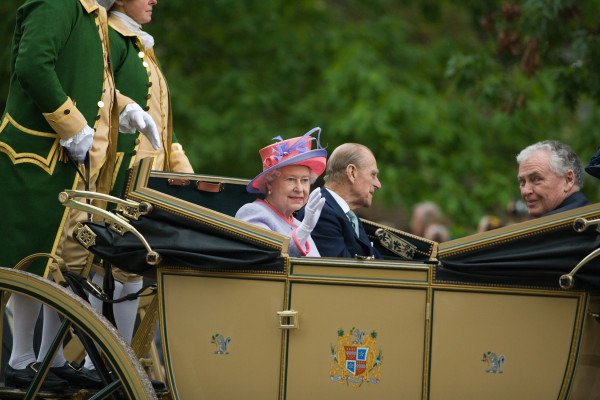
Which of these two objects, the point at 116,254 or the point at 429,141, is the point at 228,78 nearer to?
the point at 429,141

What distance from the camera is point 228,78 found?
10234 millimetres

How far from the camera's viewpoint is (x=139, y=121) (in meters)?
4.05

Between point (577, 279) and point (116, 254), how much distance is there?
5.57 ft

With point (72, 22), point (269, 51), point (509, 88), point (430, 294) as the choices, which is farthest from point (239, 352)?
point (269, 51)

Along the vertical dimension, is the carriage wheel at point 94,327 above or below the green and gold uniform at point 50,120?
below

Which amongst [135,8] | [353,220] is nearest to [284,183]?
[353,220]

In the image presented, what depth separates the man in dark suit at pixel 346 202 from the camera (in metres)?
4.25

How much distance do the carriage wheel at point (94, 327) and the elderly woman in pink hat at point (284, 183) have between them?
0.81 m

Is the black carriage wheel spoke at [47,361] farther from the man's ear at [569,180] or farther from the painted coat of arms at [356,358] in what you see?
the man's ear at [569,180]

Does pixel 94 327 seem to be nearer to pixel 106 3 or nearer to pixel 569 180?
pixel 106 3

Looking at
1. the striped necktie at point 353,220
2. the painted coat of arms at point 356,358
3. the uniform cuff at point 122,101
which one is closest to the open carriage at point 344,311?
the painted coat of arms at point 356,358

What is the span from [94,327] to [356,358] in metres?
0.98

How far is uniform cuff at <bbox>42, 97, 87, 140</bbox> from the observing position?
3.86 metres

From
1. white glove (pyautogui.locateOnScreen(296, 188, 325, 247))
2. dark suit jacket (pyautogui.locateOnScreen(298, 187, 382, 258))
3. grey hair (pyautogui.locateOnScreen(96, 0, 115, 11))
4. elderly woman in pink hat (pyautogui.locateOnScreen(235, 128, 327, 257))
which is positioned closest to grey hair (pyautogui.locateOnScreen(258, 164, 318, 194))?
elderly woman in pink hat (pyautogui.locateOnScreen(235, 128, 327, 257))
